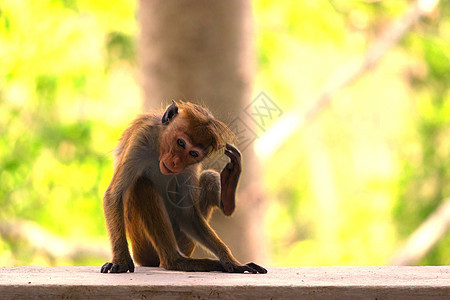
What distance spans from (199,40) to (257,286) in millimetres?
2126

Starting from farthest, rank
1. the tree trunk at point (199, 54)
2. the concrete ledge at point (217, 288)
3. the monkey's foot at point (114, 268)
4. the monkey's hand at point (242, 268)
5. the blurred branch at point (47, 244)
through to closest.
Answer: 1. the blurred branch at point (47, 244)
2. the tree trunk at point (199, 54)
3. the monkey's hand at point (242, 268)
4. the monkey's foot at point (114, 268)
5. the concrete ledge at point (217, 288)

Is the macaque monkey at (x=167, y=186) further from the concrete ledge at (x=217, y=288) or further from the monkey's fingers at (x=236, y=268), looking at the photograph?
the concrete ledge at (x=217, y=288)

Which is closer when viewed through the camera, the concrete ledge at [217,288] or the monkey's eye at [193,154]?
the concrete ledge at [217,288]

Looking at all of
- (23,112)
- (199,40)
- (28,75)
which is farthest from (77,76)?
(199,40)

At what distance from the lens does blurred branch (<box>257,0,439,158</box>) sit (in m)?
7.10

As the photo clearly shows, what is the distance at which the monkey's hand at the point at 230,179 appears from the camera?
2723mm

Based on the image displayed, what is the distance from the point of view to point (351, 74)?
8.08 m

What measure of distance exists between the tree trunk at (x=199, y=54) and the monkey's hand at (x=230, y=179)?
1.07 m

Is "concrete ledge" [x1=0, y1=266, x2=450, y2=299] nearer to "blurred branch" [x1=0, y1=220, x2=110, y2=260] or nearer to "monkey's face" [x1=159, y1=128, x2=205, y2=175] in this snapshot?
"monkey's face" [x1=159, y1=128, x2=205, y2=175]

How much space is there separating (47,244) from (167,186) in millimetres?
5598

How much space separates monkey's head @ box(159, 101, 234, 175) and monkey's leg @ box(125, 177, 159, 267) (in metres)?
0.15

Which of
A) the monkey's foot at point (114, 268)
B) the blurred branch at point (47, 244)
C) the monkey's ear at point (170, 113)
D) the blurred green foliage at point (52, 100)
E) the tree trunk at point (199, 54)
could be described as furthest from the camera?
the blurred branch at point (47, 244)

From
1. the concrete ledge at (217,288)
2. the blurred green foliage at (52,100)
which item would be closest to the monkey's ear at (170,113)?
the concrete ledge at (217,288)

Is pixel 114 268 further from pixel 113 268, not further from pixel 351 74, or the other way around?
pixel 351 74
